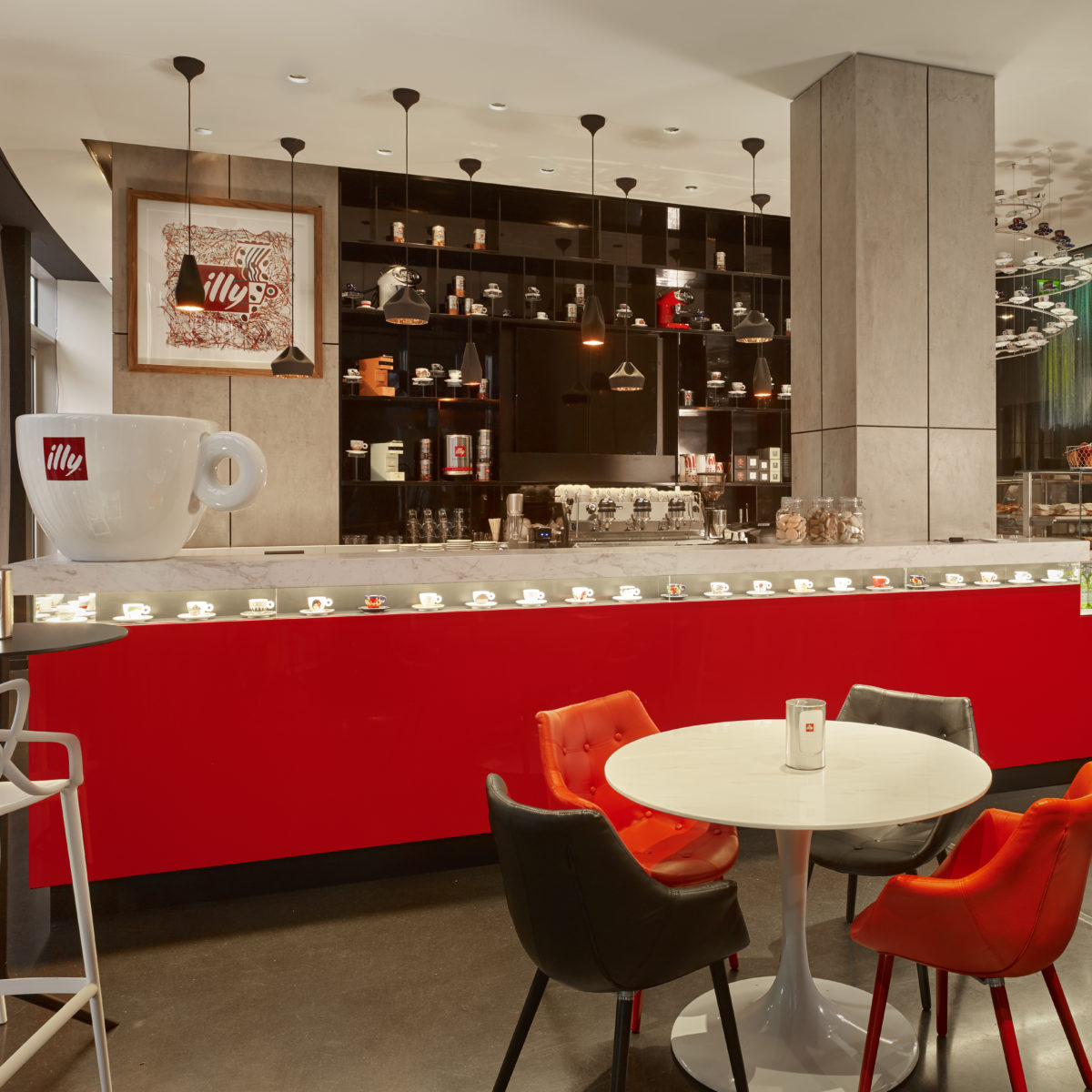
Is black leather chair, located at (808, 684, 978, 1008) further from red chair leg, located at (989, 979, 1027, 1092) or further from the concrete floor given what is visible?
red chair leg, located at (989, 979, 1027, 1092)

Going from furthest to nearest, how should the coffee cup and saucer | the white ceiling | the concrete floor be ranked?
the white ceiling < the coffee cup and saucer < the concrete floor

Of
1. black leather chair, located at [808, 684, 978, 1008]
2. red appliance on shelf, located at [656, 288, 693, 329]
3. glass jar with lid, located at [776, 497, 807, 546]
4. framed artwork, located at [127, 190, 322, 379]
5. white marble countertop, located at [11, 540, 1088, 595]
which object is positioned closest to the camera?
black leather chair, located at [808, 684, 978, 1008]

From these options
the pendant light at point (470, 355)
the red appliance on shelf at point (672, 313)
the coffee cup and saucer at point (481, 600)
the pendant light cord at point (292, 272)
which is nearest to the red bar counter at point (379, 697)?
the coffee cup and saucer at point (481, 600)

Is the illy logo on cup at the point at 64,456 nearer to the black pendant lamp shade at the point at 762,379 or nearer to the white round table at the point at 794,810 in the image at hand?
the white round table at the point at 794,810

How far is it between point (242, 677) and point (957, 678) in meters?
3.02

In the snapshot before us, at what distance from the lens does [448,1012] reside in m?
2.45

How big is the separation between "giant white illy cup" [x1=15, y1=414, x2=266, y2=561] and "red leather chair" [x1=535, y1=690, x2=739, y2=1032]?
3.68 ft

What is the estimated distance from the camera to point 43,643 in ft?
6.11

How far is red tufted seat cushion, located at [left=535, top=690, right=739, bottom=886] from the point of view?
228cm

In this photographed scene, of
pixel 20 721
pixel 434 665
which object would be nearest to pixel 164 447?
pixel 20 721

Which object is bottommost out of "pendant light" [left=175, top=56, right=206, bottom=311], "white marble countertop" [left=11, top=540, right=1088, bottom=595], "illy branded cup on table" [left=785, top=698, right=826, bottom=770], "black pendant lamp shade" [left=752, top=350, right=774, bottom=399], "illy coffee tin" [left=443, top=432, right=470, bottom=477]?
"illy branded cup on table" [left=785, top=698, right=826, bottom=770]

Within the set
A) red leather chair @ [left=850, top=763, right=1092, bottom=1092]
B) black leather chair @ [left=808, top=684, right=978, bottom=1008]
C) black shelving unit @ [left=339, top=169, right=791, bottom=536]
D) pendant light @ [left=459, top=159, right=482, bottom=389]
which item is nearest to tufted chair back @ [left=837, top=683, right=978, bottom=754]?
black leather chair @ [left=808, top=684, right=978, bottom=1008]

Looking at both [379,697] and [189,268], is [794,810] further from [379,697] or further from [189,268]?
[189,268]

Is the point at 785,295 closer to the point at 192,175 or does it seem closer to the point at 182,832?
the point at 192,175
